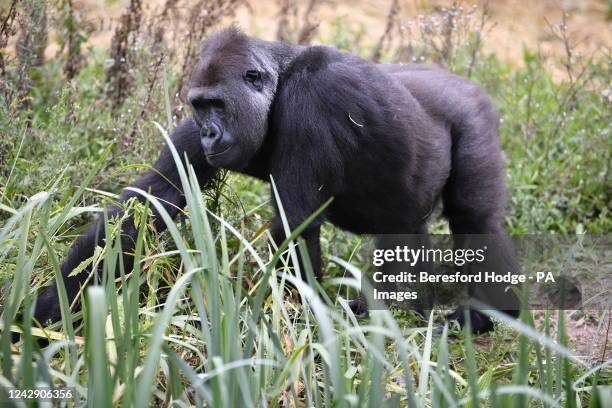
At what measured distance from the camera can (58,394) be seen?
2.76 meters

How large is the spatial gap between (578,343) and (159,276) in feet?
7.69

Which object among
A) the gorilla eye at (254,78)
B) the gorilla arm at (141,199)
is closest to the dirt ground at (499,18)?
the gorilla arm at (141,199)

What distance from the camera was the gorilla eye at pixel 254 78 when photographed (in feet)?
13.4

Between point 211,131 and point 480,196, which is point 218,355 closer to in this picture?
point 211,131

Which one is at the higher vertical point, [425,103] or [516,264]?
[425,103]

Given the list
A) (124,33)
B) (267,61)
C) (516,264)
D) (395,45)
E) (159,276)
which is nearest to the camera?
(159,276)

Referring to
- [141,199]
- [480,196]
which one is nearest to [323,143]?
[141,199]

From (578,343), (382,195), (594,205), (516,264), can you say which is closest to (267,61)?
(382,195)

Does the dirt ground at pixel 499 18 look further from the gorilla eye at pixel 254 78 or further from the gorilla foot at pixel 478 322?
the gorilla eye at pixel 254 78

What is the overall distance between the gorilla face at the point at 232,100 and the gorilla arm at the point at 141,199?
8.0 inches

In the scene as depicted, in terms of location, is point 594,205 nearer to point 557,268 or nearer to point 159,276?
point 557,268

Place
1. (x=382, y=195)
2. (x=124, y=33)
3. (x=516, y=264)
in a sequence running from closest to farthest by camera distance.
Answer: (x=382, y=195), (x=516, y=264), (x=124, y=33)

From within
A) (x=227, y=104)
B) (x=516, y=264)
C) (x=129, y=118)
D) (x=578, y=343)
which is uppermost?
(x=227, y=104)

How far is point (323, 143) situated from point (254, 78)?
0.51 m
